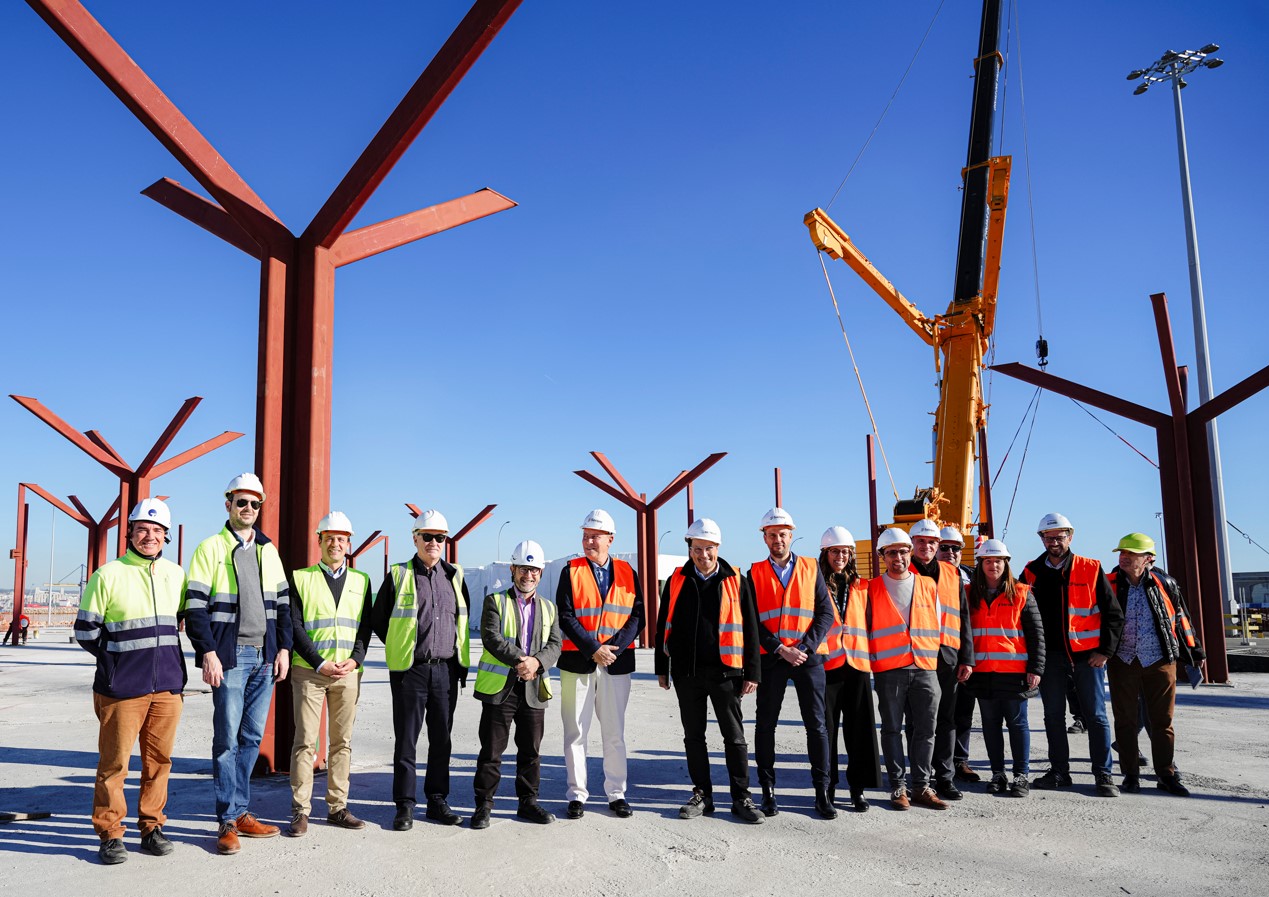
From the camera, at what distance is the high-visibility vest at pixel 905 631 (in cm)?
620

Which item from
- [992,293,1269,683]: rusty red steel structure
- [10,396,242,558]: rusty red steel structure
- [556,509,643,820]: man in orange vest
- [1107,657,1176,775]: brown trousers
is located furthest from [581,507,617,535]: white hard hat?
[10,396,242,558]: rusty red steel structure

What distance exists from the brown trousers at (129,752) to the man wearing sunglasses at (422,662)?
1230 millimetres

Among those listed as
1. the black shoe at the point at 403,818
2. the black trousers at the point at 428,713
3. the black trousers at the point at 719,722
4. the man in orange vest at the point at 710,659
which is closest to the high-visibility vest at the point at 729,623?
the man in orange vest at the point at 710,659

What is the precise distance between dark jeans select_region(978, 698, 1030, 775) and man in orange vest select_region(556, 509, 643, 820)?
259 centimetres

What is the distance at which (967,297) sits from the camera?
55.5ft

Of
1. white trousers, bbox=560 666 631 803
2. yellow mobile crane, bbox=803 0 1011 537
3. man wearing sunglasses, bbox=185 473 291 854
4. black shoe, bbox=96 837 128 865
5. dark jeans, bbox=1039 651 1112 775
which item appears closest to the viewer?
black shoe, bbox=96 837 128 865

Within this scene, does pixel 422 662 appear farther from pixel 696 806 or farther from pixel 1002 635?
pixel 1002 635

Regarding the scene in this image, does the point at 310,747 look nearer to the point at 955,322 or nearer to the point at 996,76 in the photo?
the point at 955,322

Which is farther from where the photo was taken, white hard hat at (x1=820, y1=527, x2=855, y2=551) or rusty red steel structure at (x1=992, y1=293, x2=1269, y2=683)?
rusty red steel structure at (x1=992, y1=293, x2=1269, y2=683)

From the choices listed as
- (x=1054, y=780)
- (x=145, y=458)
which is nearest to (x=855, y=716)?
(x=1054, y=780)

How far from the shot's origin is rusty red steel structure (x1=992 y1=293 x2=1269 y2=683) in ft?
41.3

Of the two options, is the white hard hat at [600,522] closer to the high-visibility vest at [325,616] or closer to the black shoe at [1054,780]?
the high-visibility vest at [325,616]

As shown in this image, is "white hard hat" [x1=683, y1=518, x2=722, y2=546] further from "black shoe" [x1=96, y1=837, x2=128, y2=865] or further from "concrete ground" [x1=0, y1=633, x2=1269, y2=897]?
"black shoe" [x1=96, y1=837, x2=128, y2=865]

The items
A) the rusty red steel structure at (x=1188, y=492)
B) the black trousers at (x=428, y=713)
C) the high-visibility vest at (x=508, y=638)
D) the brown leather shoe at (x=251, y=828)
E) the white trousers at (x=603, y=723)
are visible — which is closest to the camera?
the brown leather shoe at (x=251, y=828)
